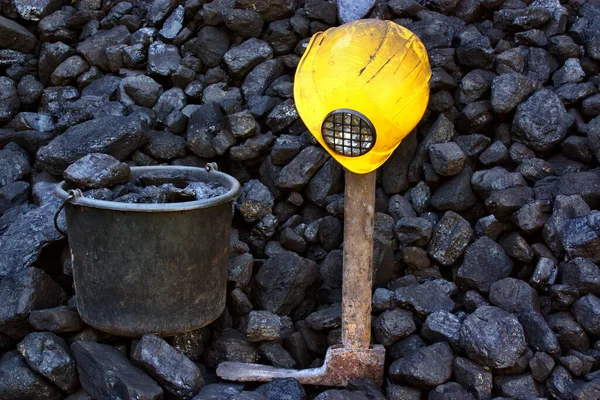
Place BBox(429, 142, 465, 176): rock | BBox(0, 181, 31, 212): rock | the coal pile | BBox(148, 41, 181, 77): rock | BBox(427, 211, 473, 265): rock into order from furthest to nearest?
1. BBox(148, 41, 181, 77): rock
2. BBox(0, 181, 31, 212): rock
3. BBox(429, 142, 465, 176): rock
4. BBox(427, 211, 473, 265): rock
5. the coal pile

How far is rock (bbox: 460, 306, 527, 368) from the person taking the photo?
124 inches

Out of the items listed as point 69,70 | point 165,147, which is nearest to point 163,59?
point 69,70

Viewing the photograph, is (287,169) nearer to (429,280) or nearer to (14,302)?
(429,280)

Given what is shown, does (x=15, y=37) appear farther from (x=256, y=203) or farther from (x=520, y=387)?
(x=520, y=387)

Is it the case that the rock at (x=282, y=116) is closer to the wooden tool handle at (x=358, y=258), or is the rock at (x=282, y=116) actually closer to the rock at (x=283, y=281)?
the rock at (x=283, y=281)

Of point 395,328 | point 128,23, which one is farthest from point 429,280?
point 128,23

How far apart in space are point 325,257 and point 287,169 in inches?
20.3

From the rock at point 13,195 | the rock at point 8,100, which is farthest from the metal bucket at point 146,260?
the rock at point 8,100

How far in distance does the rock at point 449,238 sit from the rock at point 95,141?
1.65 m

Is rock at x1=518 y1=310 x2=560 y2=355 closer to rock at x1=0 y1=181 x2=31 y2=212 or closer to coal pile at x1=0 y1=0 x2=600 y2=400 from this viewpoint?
coal pile at x1=0 y1=0 x2=600 y2=400

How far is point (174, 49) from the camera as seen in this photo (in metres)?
4.78

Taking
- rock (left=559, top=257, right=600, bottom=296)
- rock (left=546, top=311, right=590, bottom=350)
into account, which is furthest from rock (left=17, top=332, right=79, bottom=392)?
rock (left=559, top=257, right=600, bottom=296)

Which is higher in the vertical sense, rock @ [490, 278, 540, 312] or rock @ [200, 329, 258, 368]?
rock @ [490, 278, 540, 312]

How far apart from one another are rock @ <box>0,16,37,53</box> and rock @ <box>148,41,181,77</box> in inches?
32.7
